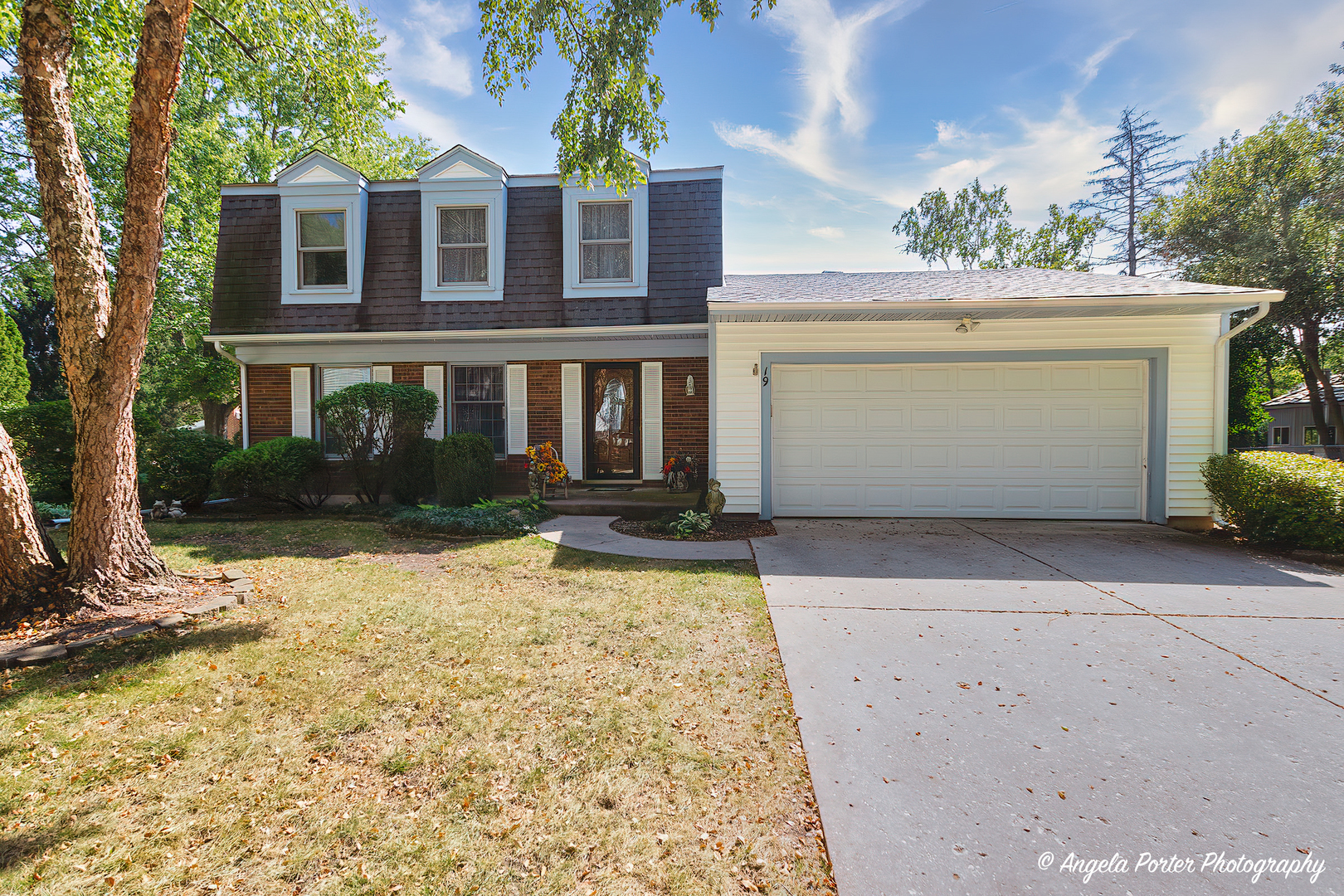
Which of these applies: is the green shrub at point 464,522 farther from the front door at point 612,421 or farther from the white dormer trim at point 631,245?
the white dormer trim at point 631,245

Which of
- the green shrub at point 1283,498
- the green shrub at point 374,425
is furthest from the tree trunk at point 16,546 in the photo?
the green shrub at point 1283,498

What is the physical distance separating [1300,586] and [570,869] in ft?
22.0

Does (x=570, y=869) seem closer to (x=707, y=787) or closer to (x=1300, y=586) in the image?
(x=707, y=787)

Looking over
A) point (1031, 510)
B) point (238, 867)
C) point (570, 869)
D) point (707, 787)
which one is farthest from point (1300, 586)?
point (238, 867)

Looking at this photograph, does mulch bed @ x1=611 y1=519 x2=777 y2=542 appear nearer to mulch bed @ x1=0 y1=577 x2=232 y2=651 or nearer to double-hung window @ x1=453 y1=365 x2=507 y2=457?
double-hung window @ x1=453 y1=365 x2=507 y2=457

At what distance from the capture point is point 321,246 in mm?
10414

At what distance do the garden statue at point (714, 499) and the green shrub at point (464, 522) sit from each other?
2.33 metres

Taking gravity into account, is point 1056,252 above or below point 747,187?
above

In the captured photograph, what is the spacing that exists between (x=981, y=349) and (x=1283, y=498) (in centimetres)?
348

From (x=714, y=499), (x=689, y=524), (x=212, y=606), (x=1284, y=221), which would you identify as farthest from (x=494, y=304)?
(x=1284, y=221)

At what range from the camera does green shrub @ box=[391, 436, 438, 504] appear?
845 cm

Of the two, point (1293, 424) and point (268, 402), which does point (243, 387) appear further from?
point (1293, 424)

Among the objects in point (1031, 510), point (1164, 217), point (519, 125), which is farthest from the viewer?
point (1164, 217)

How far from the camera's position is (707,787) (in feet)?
7.59
